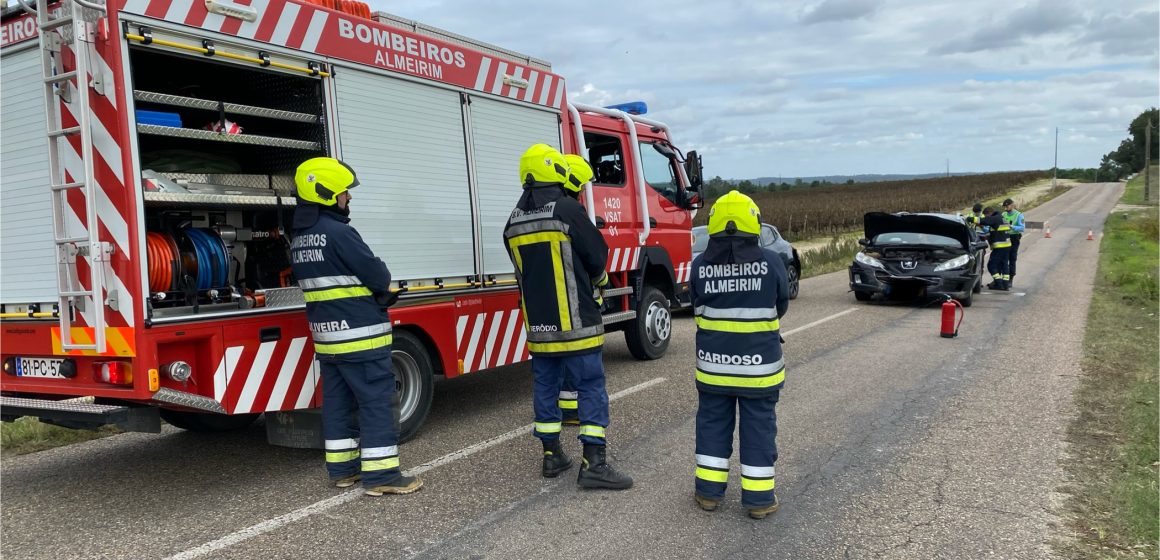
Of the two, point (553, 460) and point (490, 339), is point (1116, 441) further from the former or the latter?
point (490, 339)

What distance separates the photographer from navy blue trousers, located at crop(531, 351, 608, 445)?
191 inches

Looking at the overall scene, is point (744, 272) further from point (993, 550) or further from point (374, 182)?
point (374, 182)

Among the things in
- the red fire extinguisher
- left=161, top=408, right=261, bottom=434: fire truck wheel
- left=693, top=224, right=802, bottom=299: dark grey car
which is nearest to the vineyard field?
left=693, top=224, right=802, bottom=299: dark grey car

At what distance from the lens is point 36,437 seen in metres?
6.44

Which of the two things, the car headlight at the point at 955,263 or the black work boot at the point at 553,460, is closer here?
the black work boot at the point at 553,460

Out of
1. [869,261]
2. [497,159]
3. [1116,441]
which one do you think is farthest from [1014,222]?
[497,159]

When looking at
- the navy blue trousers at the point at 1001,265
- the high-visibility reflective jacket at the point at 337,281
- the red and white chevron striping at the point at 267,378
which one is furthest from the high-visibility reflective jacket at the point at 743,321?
the navy blue trousers at the point at 1001,265

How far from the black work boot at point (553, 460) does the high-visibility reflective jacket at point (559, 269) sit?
57 cm

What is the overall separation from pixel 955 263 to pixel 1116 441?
8178mm

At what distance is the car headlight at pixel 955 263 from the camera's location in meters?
13.3

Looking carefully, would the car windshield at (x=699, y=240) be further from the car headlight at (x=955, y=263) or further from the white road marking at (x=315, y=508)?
the white road marking at (x=315, y=508)

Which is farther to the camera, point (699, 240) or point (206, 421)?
point (699, 240)

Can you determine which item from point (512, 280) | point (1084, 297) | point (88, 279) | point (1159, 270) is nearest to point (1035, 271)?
point (1159, 270)

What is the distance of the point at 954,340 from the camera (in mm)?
10148
